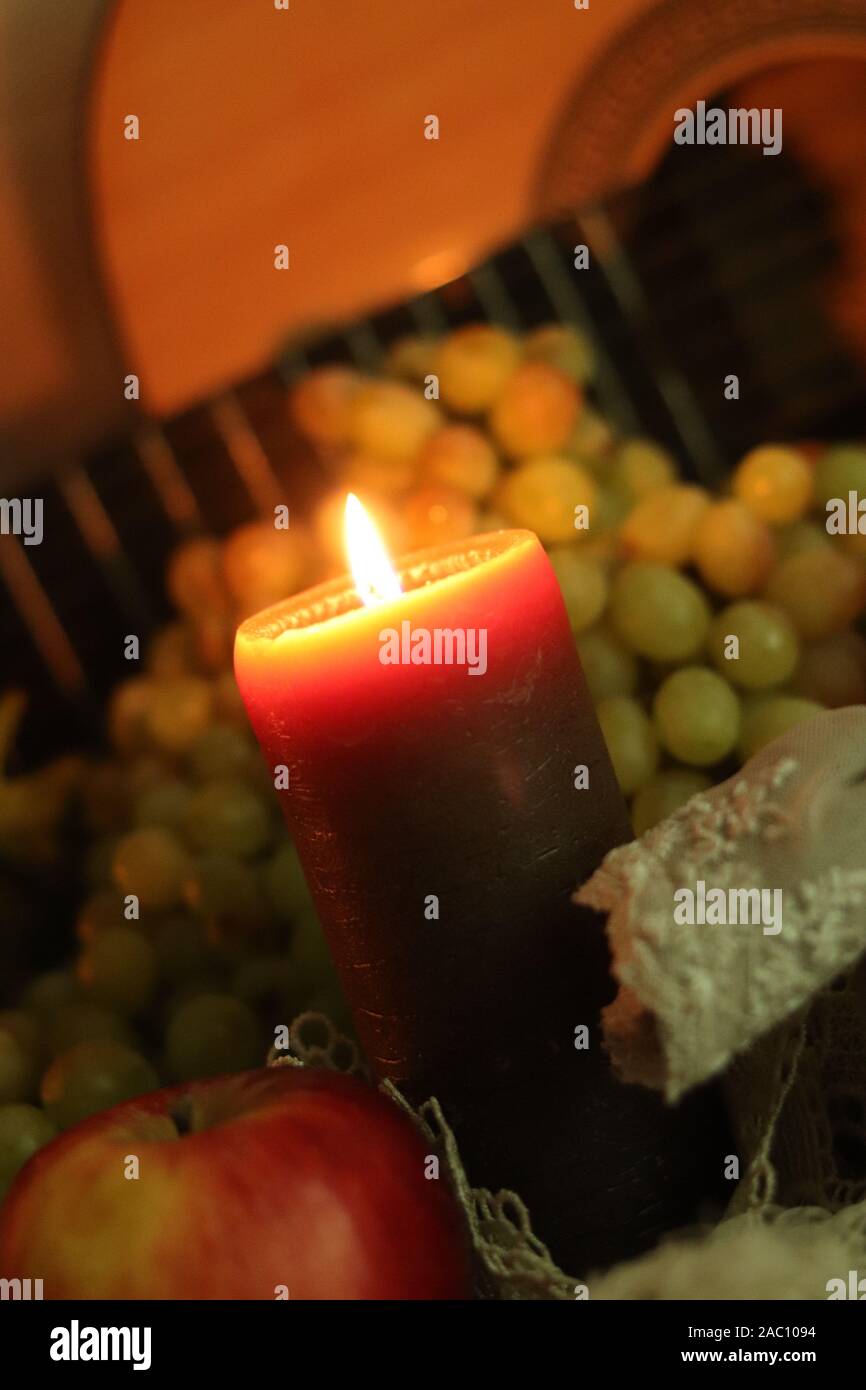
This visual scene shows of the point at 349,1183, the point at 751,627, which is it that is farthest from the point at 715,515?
the point at 349,1183

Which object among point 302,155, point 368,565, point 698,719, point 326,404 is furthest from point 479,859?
point 302,155

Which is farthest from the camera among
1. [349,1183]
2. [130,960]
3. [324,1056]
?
[130,960]

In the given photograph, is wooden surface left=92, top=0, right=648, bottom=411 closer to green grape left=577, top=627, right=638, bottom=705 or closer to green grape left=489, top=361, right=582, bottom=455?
green grape left=489, top=361, right=582, bottom=455

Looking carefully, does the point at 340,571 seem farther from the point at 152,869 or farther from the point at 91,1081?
the point at 91,1081

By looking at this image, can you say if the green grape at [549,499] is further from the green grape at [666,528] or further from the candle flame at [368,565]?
the candle flame at [368,565]

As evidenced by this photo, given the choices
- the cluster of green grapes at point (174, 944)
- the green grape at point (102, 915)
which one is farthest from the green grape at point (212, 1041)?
the green grape at point (102, 915)

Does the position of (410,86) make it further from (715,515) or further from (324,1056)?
(324,1056)
